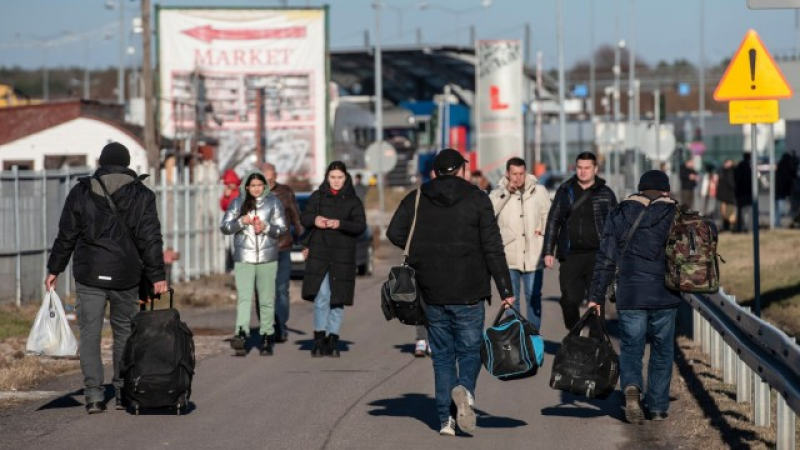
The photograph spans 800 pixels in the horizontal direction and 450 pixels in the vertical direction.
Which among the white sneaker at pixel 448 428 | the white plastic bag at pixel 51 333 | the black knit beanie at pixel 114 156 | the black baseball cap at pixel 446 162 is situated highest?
the black knit beanie at pixel 114 156

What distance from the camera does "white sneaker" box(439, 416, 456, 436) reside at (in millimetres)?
10219

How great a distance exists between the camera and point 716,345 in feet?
44.7

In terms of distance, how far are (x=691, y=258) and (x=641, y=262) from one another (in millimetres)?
348

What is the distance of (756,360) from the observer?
10078 mm

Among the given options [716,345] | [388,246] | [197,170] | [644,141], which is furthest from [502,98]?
[716,345]

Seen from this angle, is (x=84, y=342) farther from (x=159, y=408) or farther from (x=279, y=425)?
(x=279, y=425)

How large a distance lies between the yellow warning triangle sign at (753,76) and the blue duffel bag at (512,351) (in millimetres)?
5445

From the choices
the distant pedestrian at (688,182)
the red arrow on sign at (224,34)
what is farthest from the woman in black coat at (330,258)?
the red arrow on sign at (224,34)

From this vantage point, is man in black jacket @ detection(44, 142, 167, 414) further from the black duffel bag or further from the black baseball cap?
the black duffel bag

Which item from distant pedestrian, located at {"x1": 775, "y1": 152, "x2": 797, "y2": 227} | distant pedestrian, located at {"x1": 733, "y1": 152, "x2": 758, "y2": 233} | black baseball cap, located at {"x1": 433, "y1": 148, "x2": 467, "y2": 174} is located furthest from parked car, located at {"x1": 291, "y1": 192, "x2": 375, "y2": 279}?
black baseball cap, located at {"x1": 433, "y1": 148, "x2": 467, "y2": 174}

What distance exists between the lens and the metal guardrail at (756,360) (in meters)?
8.94

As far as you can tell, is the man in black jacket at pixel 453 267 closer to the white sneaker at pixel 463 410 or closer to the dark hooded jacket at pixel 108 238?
the white sneaker at pixel 463 410

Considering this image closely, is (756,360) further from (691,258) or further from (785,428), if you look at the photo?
(785,428)

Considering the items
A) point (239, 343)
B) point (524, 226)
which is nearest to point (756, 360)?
point (524, 226)
